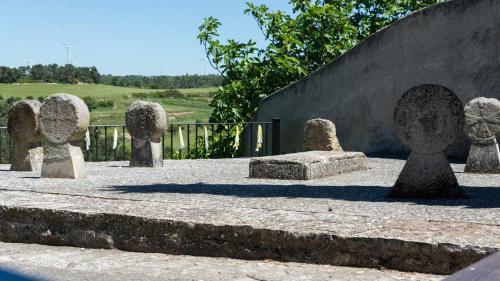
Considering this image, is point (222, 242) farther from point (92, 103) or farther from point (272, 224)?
point (92, 103)

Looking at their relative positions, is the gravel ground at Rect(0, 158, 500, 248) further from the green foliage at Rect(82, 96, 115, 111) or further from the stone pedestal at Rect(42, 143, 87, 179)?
the green foliage at Rect(82, 96, 115, 111)

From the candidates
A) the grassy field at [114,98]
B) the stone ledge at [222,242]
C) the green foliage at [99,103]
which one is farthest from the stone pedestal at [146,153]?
the green foliage at [99,103]

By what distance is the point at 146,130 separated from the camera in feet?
41.4

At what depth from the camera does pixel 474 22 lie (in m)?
14.9

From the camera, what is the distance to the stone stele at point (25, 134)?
12.0 meters

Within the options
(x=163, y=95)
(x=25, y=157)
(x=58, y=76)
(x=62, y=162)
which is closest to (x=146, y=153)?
(x=25, y=157)

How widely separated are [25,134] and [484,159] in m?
7.21

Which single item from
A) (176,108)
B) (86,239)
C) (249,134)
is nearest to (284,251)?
(86,239)

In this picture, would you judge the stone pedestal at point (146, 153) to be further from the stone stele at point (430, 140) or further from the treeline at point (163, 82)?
the treeline at point (163, 82)

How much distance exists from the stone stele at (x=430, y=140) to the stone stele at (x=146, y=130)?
5.35m

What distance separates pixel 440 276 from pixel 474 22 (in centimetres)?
1106

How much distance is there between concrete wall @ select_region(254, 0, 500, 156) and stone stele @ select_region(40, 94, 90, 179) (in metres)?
7.83

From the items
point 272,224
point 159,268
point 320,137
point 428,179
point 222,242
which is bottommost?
point 159,268

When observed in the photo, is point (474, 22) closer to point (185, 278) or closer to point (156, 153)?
point (156, 153)
